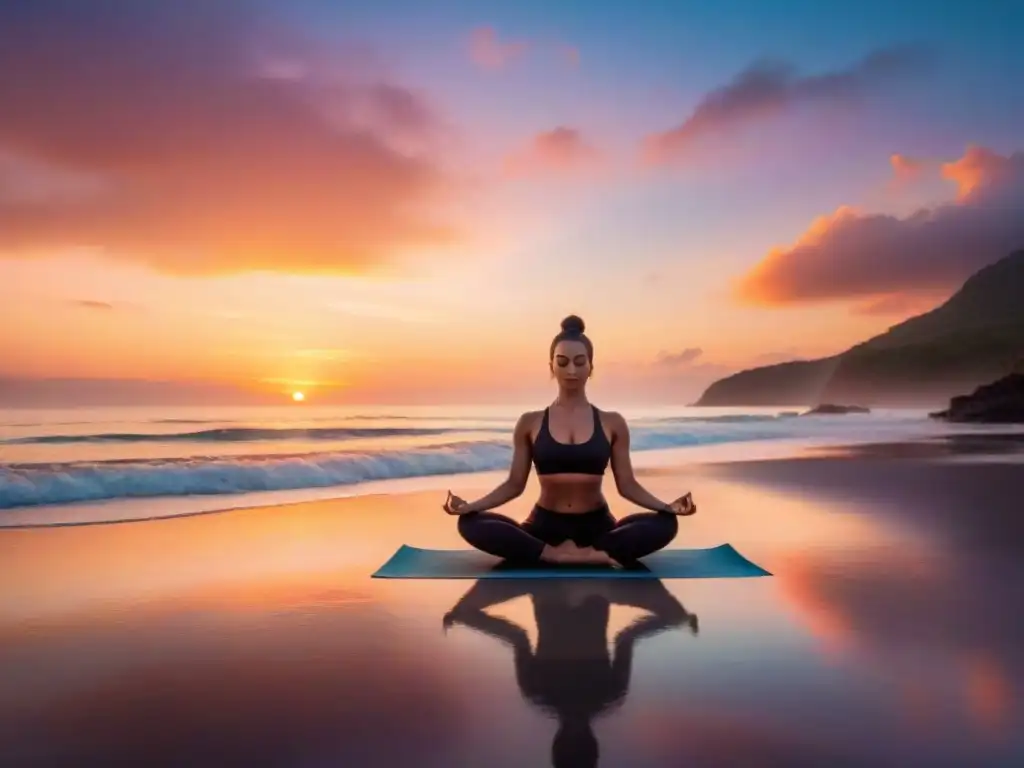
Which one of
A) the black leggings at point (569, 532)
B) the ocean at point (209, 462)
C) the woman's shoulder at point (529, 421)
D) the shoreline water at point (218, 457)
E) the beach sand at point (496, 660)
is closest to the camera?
the beach sand at point (496, 660)

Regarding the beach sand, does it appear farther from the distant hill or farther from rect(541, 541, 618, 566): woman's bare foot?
the distant hill

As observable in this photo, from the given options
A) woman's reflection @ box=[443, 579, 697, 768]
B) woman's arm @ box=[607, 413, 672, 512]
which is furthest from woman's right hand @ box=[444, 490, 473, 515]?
woman's arm @ box=[607, 413, 672, 512]

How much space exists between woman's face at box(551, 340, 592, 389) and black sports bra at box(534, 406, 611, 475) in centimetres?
43

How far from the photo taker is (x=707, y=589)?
16.5 feet

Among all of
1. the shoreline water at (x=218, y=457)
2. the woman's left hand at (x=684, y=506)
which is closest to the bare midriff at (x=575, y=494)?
the woman's left hand at (x=684, y=506)

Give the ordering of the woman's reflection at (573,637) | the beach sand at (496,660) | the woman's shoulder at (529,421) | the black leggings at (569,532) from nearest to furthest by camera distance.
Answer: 1. the beach sand at (496,660)
2. the woman's reflection at (573,637)
3. the black leggings at (569,532)
4. the woman's shoulder at (529,421)

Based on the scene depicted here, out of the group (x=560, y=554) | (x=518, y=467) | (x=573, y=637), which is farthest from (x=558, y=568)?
(x=573, y=637)

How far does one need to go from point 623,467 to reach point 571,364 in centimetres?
83

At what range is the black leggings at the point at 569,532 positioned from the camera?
5707 millimetres

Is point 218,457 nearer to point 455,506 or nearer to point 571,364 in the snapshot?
point 455,506

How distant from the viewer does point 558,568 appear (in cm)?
582

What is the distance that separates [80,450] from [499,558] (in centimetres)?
1451

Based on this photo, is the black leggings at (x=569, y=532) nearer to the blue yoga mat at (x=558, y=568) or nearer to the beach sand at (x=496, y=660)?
the blue yoga mat at (x=558, y=568)

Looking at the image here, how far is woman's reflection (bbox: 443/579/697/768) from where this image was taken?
292cm
